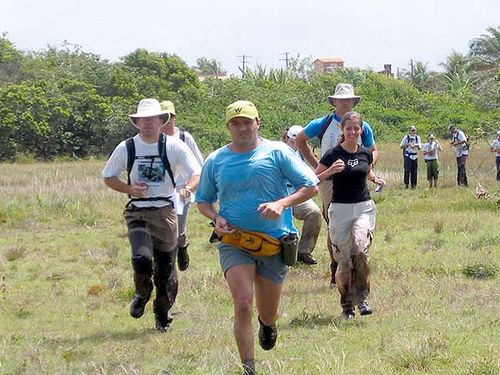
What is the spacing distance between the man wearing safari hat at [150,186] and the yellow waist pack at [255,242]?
6.55ft

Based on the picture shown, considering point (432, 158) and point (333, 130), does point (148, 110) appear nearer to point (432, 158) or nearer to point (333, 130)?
point (333, 130)

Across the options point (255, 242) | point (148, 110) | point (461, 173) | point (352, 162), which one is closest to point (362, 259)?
point (352, 162)

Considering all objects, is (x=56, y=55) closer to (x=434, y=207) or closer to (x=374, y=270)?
(x=434, y=207)

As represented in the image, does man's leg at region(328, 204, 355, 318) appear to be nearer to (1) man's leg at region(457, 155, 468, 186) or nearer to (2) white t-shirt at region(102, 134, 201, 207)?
(2) white t-shirt at region(102, 134, 201, 207)

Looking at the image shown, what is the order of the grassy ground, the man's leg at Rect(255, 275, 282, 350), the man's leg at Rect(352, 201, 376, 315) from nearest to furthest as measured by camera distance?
the man's leg at Rect(255, 275, 282, 350) < the grassy ground < the man's leg at Rect(352, 201, 376, 315)

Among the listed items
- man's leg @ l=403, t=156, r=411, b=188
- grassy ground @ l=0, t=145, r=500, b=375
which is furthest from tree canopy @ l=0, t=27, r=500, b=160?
grassy ground @ l=0, t=145, r=500, b=375

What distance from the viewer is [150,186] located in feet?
26.5

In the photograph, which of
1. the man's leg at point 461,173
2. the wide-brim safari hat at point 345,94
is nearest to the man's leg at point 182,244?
the wide-brim safari hat at point 345,94

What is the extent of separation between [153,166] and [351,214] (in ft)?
5.99

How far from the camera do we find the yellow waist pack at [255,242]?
6.09 metres

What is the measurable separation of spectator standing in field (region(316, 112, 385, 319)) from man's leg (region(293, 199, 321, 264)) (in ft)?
7.54

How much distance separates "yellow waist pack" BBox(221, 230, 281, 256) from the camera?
6.09 m

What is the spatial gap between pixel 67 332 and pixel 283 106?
1835 inches

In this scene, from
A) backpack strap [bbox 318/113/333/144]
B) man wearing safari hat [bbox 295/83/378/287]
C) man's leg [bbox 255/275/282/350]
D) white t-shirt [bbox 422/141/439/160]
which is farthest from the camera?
white t-shirt [bbox 422/141/439/160]
